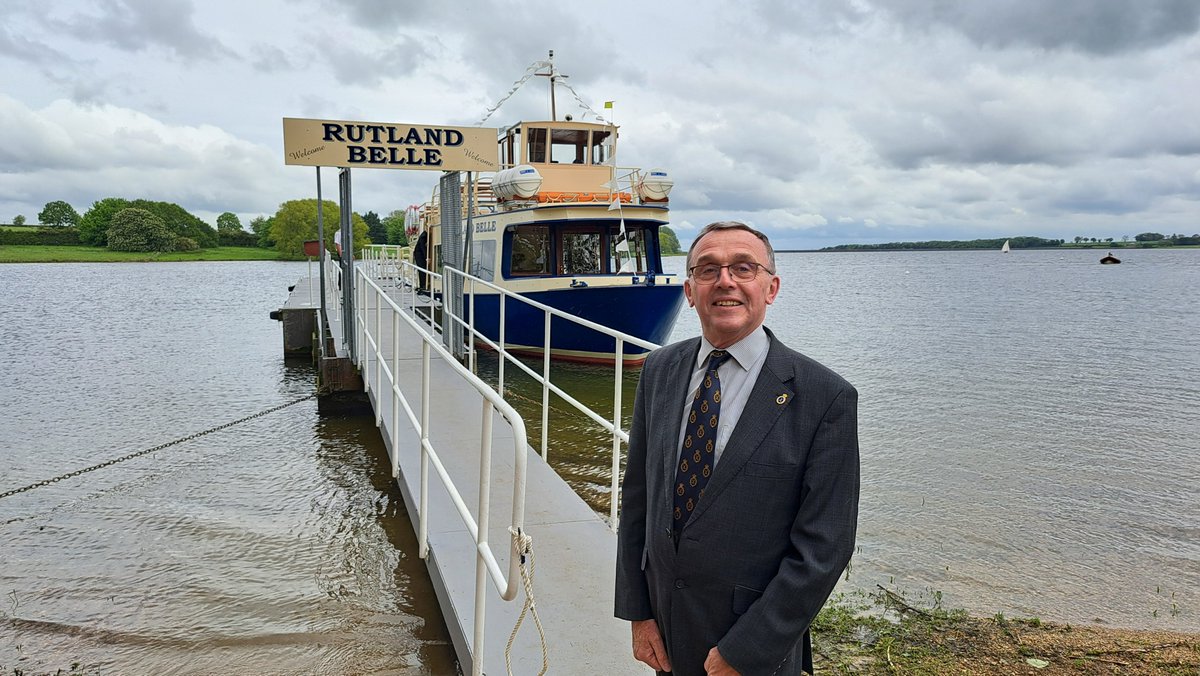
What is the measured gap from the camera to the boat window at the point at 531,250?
15.2 metres

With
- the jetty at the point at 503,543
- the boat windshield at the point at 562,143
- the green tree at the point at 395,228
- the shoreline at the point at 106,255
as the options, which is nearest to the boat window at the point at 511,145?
the boat windshield at the point at 562,143

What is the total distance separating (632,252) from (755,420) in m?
14.0

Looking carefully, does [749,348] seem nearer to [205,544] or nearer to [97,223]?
[205,544]

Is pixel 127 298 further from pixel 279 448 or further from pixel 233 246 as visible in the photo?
pixel 233 246

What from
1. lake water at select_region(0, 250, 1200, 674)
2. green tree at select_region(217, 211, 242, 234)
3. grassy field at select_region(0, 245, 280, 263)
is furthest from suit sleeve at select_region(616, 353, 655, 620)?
green tree at select_region(217, 211, 242, 234)

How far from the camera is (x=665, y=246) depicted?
690 inches

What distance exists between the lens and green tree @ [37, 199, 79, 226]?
117312 mm

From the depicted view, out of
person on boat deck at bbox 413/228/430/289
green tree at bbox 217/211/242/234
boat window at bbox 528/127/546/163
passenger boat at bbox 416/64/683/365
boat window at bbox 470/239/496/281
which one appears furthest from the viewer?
green tree at bbox 217/211/242/234

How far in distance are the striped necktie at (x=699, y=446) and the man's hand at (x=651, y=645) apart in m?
0.35

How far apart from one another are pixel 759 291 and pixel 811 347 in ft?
68.7

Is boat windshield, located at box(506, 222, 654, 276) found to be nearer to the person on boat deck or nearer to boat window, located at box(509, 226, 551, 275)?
boat window, located at box(509, 226, 551, 275)

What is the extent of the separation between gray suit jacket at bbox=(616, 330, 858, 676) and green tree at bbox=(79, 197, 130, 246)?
120 meters

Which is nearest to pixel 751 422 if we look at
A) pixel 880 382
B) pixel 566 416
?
pixel 566 416

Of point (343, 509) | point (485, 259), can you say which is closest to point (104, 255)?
point (485, 259)
